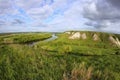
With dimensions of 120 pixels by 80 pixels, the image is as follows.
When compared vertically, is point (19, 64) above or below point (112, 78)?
above

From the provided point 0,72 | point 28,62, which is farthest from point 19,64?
point 0,72

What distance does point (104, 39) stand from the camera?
128125 millimetres

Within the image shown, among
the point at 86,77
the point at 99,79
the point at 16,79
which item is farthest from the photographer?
the point at 99,79

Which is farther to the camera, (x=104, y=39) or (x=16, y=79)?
(x=104, y=39)

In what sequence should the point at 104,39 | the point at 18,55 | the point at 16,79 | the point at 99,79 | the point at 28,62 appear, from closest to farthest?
the point at 16,79, the point at 99,79, the point at 28,62, the point at 18,55, the point at 104,39

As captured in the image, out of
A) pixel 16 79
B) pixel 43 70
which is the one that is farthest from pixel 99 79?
pixel 16 79

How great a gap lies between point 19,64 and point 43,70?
1.10 metres

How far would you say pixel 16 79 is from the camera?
5469 mm

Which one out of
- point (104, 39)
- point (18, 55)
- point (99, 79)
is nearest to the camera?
point (99, 79)

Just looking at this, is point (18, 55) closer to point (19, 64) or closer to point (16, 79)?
point (19, 64)

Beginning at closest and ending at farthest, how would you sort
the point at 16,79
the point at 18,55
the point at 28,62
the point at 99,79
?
the point at 16,79, the point at 99,79, the point at 28,62, the point at 18,55

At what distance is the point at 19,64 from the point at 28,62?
448mm

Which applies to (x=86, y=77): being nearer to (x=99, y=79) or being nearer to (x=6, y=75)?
(x=99, y=79)

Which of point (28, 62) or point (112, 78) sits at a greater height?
point (28, 62)
